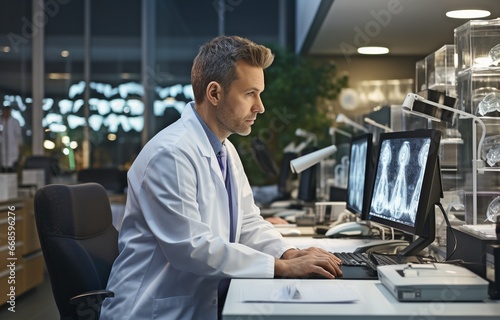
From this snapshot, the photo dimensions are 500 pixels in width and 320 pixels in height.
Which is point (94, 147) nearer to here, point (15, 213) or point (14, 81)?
point (14, 81)

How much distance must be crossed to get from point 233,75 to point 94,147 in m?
8.68

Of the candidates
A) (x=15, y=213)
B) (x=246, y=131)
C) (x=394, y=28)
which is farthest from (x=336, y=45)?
(x=246, y=131)

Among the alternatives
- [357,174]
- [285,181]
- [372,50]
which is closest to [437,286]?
[357,174]

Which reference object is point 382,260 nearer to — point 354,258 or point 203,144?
point 354,258

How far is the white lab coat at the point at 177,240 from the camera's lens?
6.25 ft

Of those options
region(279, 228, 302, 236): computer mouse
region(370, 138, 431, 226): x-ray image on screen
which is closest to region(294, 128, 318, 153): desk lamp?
region(279, 228, 302, 236): computer mouse

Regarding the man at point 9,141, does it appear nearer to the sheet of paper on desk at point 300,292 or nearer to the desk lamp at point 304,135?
the desk lamp at point 304,135

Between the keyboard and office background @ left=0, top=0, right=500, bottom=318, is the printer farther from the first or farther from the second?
office background @ left=0, top=0, right=500, bottom=318

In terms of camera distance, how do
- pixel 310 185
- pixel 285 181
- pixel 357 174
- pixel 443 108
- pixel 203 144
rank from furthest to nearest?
pixel 285 181, pixel 310 185, pixel 357 174, pixel 443 108, pixel 203 144

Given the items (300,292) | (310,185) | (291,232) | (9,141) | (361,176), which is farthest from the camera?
(9,141)

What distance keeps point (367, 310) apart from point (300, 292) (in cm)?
23

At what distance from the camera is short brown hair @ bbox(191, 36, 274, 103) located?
214 centimetres

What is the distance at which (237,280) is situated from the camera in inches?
75.4

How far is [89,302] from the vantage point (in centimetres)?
222
